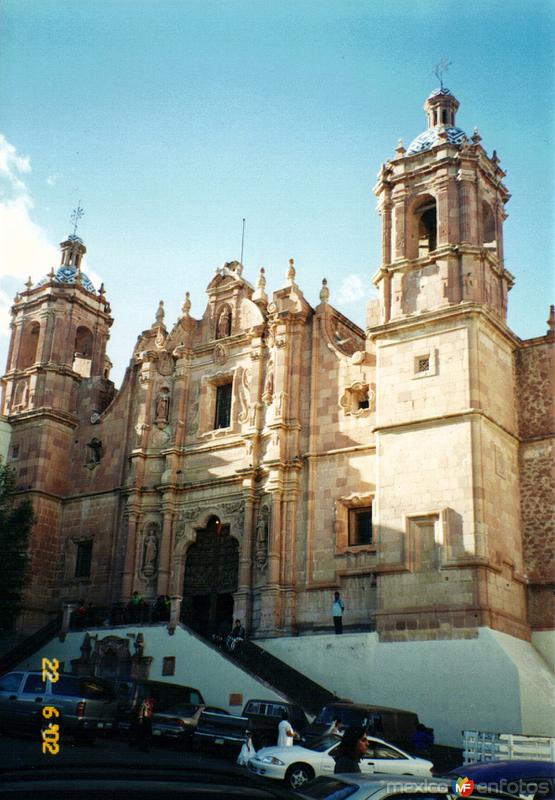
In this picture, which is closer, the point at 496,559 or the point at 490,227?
the point at 496,559

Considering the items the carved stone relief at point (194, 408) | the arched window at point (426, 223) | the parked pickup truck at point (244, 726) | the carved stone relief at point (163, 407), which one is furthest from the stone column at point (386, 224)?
the parked pickup truck at point (244, 726)

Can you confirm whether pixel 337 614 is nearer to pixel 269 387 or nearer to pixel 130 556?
pixel 269 387

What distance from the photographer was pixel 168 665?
25.4 m

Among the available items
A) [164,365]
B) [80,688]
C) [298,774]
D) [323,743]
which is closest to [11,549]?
[164,365]

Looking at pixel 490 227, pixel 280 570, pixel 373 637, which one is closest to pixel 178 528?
pixel 280 570

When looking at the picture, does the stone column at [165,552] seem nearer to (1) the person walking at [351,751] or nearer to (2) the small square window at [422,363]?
(2) the small square window at [422,363]

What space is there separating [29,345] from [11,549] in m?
10.4

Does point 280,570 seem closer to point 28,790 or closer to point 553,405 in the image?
point 553,405

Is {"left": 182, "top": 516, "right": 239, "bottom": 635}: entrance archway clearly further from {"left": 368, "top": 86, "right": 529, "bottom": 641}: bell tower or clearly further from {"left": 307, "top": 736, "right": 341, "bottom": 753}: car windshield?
{"left": 307, "top": 736, "right": 341, "bottom": 753}: car windshield

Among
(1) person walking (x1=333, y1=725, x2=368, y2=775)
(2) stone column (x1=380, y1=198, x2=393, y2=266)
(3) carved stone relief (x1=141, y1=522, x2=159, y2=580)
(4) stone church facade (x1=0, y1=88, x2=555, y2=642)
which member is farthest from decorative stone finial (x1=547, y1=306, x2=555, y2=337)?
(1) person walking (x1=333, y1=725, x2=368, y2=775)

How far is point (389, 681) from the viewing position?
76.3ft

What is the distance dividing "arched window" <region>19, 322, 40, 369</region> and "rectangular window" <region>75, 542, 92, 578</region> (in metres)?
8.14

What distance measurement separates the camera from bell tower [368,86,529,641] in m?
23.4

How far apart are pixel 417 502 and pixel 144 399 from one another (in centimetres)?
1263
